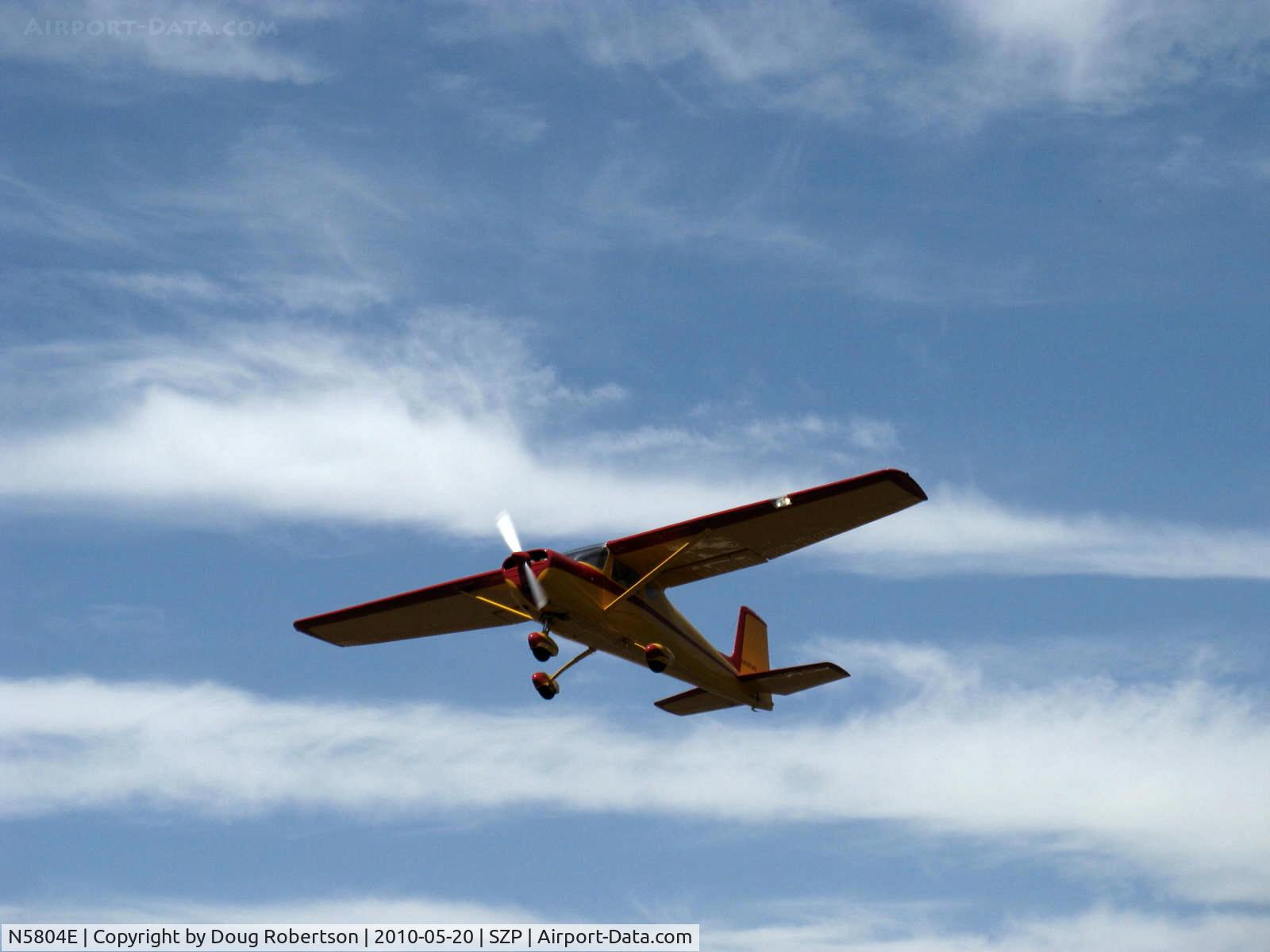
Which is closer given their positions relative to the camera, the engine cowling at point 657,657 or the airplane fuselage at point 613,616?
the airplane fuselage at point 613,616

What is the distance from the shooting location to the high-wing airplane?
24.2 metres

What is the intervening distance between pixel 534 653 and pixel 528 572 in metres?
1.55

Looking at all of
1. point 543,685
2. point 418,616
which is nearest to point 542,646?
point 543,685

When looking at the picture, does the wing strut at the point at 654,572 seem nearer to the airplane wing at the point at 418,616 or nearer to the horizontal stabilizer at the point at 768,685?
the airplane wing at the point at 418,616

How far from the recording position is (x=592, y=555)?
83.2 ft

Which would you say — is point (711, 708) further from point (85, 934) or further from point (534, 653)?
point (85, 934)

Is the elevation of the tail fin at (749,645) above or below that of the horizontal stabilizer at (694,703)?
above

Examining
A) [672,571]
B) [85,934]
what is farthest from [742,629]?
[85,934]

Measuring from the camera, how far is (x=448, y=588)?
27.6 meters

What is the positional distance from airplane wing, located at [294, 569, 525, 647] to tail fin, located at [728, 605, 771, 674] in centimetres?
535

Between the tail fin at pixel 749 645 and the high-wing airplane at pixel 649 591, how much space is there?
1.03 metres

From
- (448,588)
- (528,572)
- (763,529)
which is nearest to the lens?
(528,572)

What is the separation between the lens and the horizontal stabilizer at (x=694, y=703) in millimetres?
29891

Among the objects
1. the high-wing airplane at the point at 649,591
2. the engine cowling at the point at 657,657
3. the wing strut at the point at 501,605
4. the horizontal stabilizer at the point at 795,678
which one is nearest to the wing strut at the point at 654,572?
the high-wing airplane at the point at 649,591
